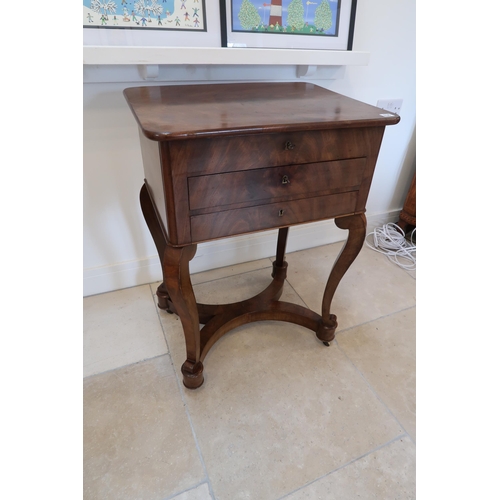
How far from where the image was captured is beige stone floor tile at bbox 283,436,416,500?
2.68 feet

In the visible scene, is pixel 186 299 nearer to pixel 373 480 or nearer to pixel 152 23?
pixel 373 480

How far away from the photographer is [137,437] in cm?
91

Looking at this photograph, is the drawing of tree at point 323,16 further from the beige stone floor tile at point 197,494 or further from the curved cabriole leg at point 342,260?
the beige stone floor tile at point 197,494

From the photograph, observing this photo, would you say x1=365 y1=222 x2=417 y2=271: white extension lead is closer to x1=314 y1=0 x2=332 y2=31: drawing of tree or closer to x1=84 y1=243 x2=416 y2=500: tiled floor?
x1=84 y1=243 x2=416 y2=500: tiled floor

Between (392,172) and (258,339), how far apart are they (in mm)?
1084

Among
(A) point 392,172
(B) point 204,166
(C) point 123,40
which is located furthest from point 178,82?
(A) point 392,172

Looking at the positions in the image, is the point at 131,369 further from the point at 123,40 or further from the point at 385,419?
the point at 123,40

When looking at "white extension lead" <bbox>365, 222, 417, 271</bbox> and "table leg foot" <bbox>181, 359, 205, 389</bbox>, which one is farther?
"white extension lead" <bbox>365, 222, 417, 271</bbox>

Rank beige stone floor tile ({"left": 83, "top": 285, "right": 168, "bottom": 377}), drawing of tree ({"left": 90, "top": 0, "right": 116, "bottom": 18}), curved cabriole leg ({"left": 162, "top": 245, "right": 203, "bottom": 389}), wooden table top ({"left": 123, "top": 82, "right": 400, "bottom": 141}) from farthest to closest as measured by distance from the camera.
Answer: beige stone floor tile ({"left": 83, "top": 285, "right": 168, "bottom": 377}) < drawing of tree ({"left": 90, "top": 0, "right": 116, "bottom": 18}) < curved cabriole leg ({"left": 162, "top": 245, "right": 203, "bottom": 389}) < wooden table top ({"left": 123, "top": 82, "right": 400, "bottom": 141})

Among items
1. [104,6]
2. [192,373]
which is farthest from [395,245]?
[104,6]

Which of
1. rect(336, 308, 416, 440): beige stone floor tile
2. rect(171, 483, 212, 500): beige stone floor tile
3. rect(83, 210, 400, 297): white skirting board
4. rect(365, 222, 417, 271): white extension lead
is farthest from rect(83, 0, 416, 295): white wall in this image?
rect(171, 483, 212, 500): beige stone floor tile

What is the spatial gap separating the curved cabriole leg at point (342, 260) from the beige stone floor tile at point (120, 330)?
56 centimetres

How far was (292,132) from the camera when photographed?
28.4 inches

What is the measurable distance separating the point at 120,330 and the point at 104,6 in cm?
99
